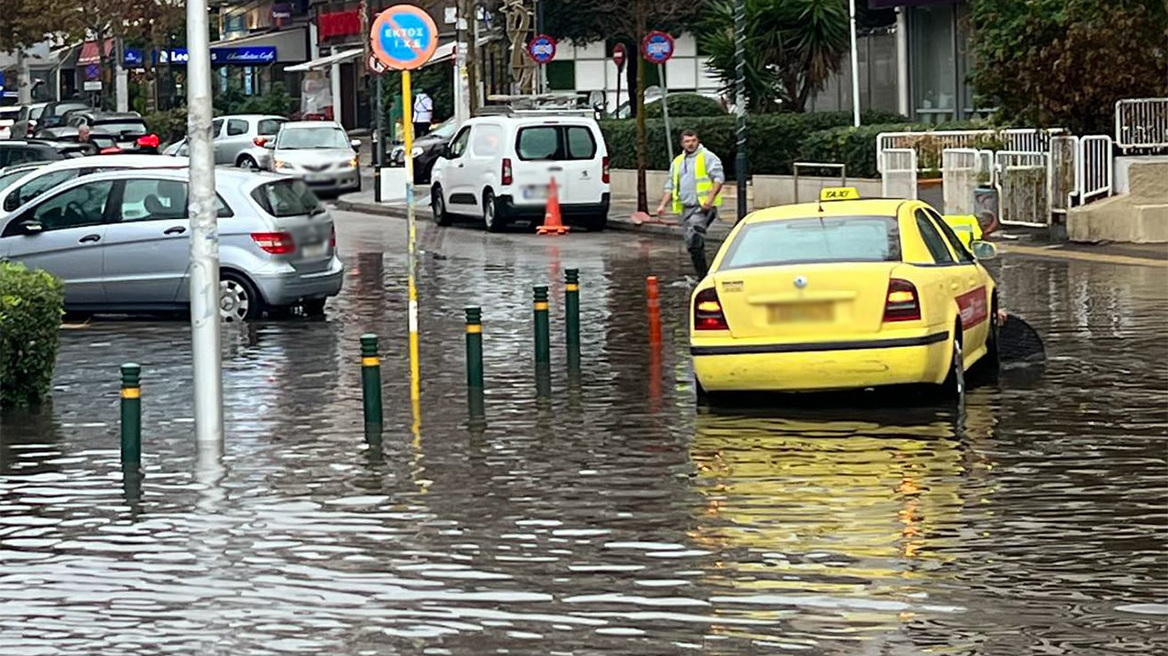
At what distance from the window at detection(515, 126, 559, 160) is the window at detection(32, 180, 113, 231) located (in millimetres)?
13476

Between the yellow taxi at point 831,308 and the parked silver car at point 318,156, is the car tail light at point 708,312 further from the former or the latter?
the parked silver car at point 318,156

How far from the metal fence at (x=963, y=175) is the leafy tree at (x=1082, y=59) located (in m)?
0.88

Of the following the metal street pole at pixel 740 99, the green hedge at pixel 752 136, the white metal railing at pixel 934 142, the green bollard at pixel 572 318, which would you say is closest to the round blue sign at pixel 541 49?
the green hedge at pixel 752 136

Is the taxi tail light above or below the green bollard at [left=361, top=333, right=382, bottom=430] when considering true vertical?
above

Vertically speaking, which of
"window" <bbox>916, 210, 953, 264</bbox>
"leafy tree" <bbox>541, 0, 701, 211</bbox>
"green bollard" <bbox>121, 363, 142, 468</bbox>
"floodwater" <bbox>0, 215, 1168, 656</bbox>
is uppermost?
"leafy tree" <bbox>541, 0, 701, 211</bbox>

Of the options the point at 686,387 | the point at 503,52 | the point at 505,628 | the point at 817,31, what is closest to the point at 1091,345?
the point at 686,387

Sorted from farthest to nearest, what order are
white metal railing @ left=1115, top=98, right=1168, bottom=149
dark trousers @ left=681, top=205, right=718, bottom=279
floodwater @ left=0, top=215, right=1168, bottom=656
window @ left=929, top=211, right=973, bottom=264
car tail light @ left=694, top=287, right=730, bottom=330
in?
white metal railing @ left=1115, top=98, right=1168, bottom=149 < dark trousers @ left=681, top=205, right=718, bottom=279 < window @ left=929, top=211, right=973, bottom=264 < car tail light @ left=694, top=287, right=730, bottom=330 < floodwater @ left=0, top=215, right=1168, bottom=656

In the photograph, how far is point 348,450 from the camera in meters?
13.1

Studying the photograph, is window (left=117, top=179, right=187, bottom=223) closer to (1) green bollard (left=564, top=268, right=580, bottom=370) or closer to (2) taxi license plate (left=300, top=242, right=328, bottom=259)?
(2) taxi license plate (left=300, top=242, right=328, bottom=259)

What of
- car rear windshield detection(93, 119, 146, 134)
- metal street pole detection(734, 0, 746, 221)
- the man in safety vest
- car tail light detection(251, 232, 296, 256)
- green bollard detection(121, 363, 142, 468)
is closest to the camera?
green bollard detection(121, 363, 142, 468)

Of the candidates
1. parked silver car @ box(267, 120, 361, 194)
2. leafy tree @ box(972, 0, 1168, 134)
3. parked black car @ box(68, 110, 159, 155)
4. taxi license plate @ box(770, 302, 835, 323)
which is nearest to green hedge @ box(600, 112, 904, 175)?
parked silver car @ box(267, 120, 361, 194)

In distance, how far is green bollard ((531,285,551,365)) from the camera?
16.3 meters

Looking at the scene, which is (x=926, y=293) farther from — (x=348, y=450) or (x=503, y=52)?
(x=503, y=52)

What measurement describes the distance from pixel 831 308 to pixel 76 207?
994 centimetres
